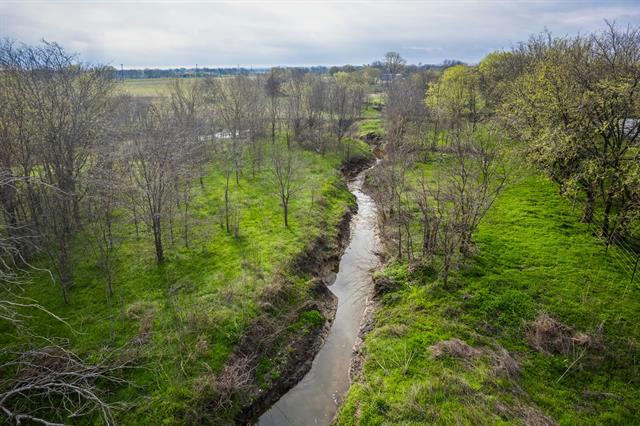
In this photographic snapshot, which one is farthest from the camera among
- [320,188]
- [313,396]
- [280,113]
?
[280,113]

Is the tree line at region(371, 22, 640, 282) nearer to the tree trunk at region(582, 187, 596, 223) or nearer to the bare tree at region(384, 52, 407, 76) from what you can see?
the tree trunk at region(582, 187, 596, 223)

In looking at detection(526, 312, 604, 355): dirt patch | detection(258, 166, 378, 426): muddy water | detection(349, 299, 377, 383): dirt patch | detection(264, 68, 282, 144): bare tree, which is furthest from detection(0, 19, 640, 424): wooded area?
detection(264, 68, 282, 144): bare tree

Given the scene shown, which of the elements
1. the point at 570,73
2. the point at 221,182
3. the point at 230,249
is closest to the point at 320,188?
the point at 221,182

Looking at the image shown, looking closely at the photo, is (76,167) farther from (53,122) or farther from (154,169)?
(154,169)

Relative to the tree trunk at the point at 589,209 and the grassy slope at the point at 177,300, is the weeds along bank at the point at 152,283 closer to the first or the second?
the grassy slope at the point at 177,300

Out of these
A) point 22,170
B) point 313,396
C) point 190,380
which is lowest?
point 313,396

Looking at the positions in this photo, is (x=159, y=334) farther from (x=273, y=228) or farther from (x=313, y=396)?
(x=273, y=228)
